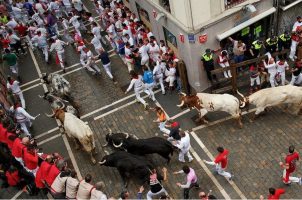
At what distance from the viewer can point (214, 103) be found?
1404cm

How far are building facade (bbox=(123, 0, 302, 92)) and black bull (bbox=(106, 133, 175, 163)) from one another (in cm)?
431

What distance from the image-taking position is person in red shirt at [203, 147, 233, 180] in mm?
11545

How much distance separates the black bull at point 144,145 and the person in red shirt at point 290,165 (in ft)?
12.3

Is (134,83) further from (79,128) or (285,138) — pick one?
(285,138)

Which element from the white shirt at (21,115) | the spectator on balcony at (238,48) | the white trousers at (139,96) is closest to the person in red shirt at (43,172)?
the white shirt at (21,115)

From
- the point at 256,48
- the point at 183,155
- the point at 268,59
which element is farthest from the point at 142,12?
the point at 183,155

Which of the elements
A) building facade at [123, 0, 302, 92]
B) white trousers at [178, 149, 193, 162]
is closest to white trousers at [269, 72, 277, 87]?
building facade at [123, 0, 302, 92]

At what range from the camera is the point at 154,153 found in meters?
13.6

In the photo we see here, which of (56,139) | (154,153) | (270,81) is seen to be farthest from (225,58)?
(56,139)

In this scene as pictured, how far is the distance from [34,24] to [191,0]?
37.3ft

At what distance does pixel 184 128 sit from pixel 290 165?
4875 millimetres

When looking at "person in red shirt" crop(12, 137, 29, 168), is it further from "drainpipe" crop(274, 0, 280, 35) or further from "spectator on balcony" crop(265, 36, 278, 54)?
"drainpipe" crop(274, 0, 280, 35)

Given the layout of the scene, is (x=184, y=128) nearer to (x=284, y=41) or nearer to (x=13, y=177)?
(x=284, y=41)

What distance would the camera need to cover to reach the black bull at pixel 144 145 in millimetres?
12805
